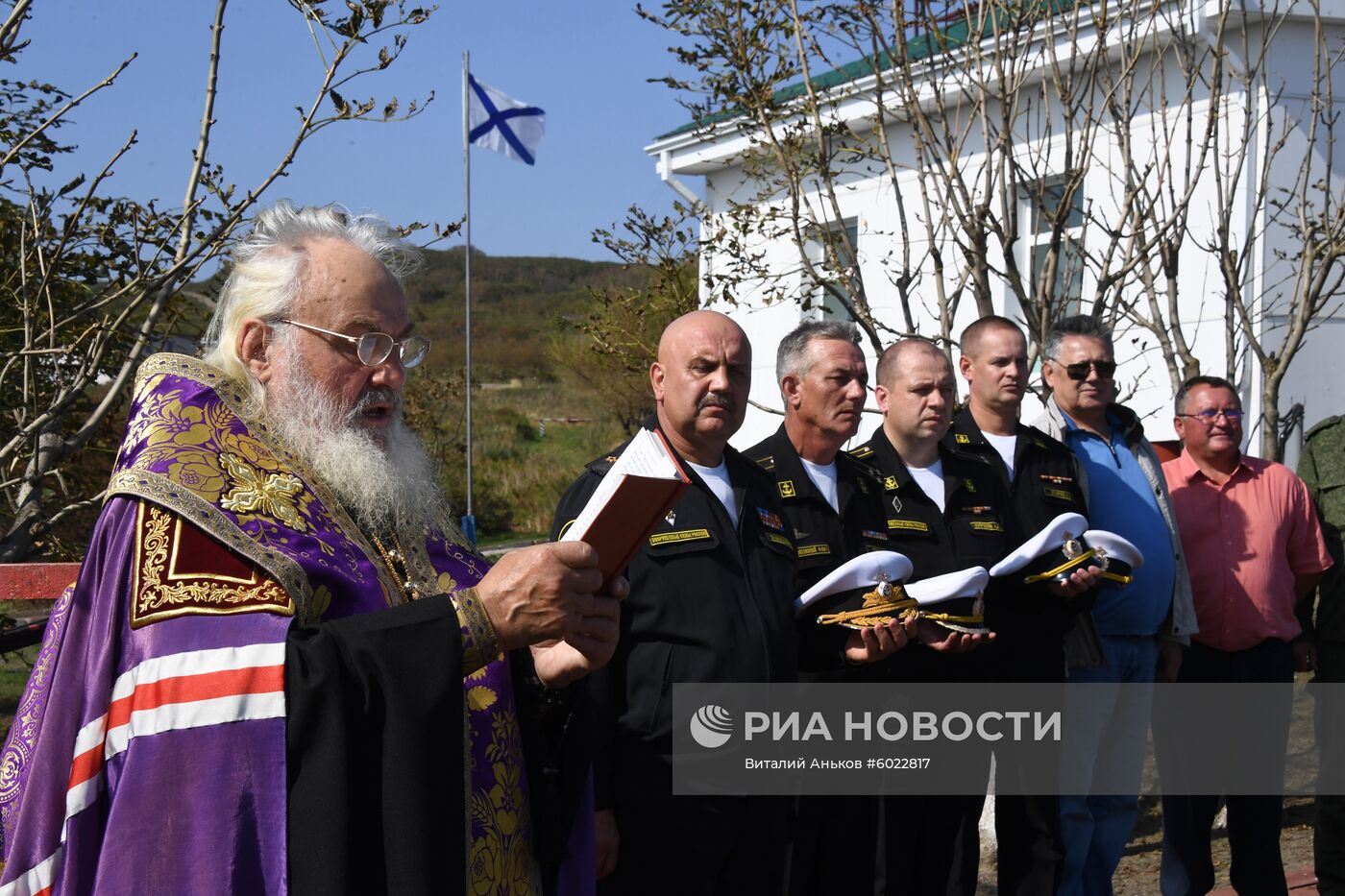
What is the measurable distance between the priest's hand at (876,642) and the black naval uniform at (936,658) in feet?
1.53

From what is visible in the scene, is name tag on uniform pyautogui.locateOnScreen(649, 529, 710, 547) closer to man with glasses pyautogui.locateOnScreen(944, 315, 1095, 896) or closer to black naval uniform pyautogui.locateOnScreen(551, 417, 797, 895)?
black naval uniform pyautogui.locateOnScreen(551, 417, 797, 895)

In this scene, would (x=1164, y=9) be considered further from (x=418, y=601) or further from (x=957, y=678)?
(x=418, y=601)

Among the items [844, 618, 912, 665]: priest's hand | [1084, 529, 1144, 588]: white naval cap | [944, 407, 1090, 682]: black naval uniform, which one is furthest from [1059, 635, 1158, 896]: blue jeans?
[844, 618, 912, 665]: priest's hand

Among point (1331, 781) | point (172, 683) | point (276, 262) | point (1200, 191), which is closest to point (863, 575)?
point (276, 262)

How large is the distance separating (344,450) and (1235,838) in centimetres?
446

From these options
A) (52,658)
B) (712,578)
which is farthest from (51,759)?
(712,578)

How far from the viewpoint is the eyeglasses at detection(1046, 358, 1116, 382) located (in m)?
5.58

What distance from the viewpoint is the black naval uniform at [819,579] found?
14.5 feet

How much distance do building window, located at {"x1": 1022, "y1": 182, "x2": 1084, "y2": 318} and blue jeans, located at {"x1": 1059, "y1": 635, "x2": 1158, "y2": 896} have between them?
2276 mm

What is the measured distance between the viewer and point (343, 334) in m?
2.66

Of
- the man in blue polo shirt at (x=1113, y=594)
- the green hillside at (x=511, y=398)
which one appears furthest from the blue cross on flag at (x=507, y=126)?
the man in blue polo shirt at (x=1113, y=594)

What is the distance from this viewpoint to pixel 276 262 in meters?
2.71

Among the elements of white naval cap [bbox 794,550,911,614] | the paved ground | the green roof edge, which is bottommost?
the paved ground

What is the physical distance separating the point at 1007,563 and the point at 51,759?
10.9 ft
